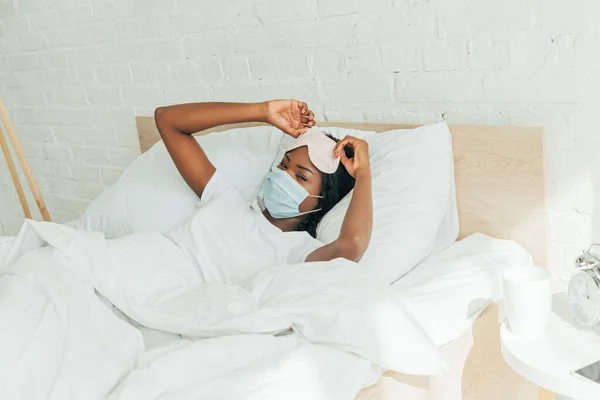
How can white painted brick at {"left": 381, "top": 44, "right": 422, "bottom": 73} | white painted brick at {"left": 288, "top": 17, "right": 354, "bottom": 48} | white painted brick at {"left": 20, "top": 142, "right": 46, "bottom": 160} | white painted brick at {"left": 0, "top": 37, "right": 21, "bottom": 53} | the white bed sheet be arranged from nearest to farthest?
the white bed sheet
white painted brick at {"left": 381, "top": 44, "right": 422, "bottom": 73}
white painted brick at {"left": 288, "top": 17, "right": 354, "bottom": 48}
white painted brick at {"left": 0, "top": 37, "right": 21, "bottom": 53}
white painted brick at {"left": 20, "top": 142, "right": 46, "bottom": 160}

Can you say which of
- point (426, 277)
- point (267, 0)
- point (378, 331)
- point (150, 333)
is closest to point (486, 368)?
point (426, 277)

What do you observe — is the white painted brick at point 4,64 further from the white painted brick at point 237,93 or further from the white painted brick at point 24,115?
the white painted brick at point 237,93

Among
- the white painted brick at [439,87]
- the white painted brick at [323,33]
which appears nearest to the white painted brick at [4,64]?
the white painted brick at [323,33]

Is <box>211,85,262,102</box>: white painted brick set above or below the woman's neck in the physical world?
above

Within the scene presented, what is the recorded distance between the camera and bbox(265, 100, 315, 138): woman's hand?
5.46 feet

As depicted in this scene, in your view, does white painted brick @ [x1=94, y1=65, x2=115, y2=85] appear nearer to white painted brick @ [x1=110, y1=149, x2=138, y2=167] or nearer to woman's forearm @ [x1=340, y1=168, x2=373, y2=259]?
white painted brick @ [x1=110, y1=149, x2=138, y2=167]

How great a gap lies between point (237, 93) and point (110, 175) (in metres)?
0.86

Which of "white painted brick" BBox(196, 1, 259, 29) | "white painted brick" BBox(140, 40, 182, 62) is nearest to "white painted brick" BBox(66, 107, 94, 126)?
"white painted brick" BBox(140, 40, 182, 62)

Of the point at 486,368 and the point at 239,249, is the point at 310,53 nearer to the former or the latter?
the point at 239,249

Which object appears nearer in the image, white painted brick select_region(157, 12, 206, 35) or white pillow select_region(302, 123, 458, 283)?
white pillow select_region(302, 123, 458, 283)

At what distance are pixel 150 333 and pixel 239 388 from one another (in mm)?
372

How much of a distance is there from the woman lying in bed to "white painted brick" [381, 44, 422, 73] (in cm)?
30

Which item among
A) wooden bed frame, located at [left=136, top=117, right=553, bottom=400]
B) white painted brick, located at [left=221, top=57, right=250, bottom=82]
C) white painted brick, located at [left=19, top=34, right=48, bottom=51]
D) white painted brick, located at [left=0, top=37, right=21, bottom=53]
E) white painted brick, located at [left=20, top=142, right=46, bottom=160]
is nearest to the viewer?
wooden bed frame, located at [left=136, top=117, right=553, bottom=400]

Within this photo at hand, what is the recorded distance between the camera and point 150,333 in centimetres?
134
